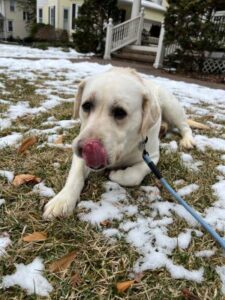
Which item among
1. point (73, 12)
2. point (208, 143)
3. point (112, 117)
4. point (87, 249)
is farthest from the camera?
point (73, 12)

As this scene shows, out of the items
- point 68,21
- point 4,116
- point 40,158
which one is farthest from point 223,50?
point 68,21

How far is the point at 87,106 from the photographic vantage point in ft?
6.65

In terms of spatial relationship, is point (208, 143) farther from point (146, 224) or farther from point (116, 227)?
point (116, 227)

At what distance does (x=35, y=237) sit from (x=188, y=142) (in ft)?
6.67

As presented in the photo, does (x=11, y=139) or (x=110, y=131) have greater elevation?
(x=110, y=131)

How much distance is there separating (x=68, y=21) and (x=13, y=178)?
2531 cm

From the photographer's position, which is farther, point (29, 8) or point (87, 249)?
point (29, 8)

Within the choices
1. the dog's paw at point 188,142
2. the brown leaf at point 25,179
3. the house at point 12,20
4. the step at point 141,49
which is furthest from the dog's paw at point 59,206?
the house at point 12,20

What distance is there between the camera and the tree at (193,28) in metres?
9.31

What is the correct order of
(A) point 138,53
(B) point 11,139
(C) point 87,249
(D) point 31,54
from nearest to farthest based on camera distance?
(C) point 87,249
(B) point 11,139
(D) point 31,54
(A) point 138,53

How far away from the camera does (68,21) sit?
24906 mm

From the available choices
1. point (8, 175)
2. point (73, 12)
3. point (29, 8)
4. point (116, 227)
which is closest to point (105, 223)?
point (116, 227)

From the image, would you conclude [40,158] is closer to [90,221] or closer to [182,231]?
[90,221]

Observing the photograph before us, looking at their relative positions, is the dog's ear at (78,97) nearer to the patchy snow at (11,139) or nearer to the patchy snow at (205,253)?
the patchy snow at (11,139)
